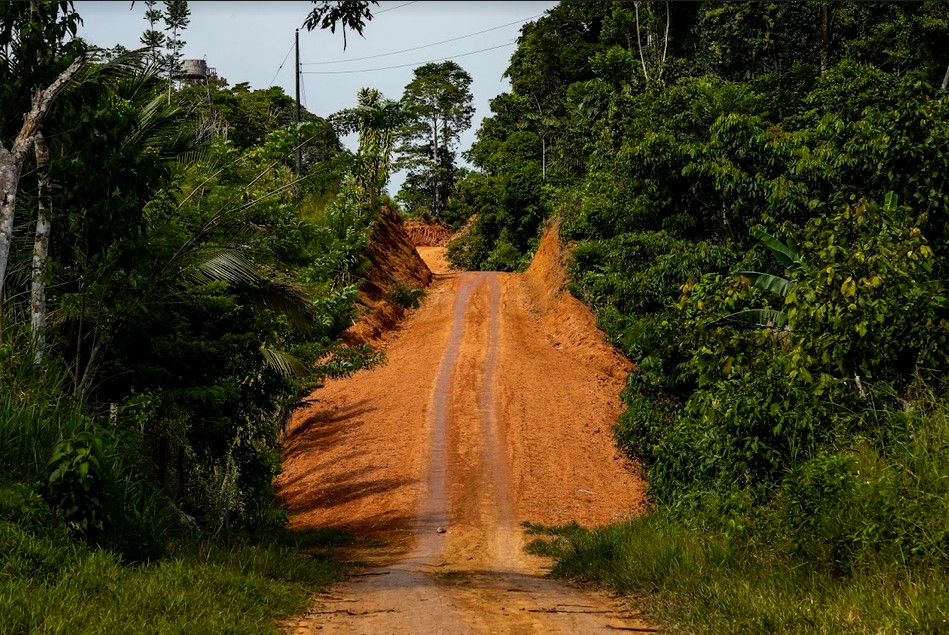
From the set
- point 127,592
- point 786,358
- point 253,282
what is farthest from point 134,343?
point 786,358

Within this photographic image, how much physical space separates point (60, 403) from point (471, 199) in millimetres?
52623

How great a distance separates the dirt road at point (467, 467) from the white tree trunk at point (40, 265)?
3564mm

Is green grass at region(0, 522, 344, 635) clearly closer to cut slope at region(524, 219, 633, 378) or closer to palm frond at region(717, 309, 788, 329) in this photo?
palm frond at region(717, 309, 788, 329)

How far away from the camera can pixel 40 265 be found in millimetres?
8047

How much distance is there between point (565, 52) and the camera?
170ft

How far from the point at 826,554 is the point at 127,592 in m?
5.37

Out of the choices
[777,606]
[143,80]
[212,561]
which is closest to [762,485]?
[777,606]

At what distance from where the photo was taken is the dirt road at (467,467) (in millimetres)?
7418

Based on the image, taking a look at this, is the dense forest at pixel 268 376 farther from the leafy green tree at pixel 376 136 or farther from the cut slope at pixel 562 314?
the leafy green tree at pixel 376 136

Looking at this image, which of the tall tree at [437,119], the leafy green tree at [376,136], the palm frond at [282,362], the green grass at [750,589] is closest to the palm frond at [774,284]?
the green grass at [750,589]

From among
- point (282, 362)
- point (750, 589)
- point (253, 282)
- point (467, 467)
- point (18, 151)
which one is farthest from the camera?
point (467, 467)

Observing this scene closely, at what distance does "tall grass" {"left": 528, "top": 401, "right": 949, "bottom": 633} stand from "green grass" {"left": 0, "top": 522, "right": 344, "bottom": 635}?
3.09 metres

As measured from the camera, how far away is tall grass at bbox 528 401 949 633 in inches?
229

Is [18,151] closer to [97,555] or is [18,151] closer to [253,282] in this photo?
[97,555]
